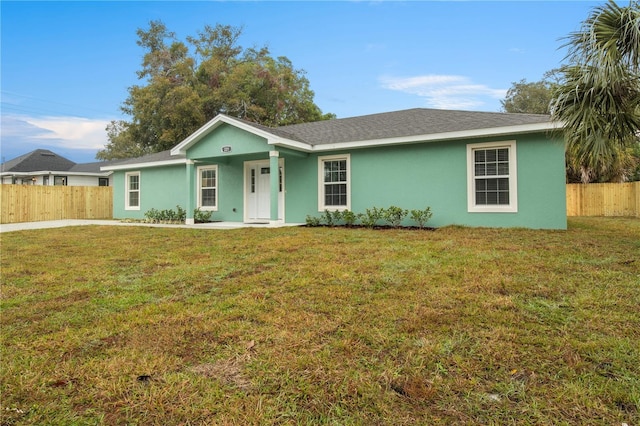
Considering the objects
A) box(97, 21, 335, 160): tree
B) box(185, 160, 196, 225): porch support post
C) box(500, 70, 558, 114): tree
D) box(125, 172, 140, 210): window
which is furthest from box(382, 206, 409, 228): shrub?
box(500, 70, 558, 114): tree

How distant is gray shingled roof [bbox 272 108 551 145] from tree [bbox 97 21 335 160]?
441 inches

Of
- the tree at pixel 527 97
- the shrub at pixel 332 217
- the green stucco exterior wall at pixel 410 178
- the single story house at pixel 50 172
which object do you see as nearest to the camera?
the green stucco exterior wall at pixel 410 178

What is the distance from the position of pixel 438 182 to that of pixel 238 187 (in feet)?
23.7

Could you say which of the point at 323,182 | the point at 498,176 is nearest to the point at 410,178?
the point at 498,176

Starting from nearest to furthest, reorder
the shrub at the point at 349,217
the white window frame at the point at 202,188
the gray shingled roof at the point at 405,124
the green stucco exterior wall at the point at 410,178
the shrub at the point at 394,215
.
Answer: the green stucco exterior wall at the point at 410,178 < the gray shingled roof at the point at 405,124 < the shrub at the point at 394,215 < the shrub at the point at 349,217 < the white window frame at the point at 202,188

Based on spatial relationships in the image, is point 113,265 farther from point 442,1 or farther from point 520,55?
point 520,55

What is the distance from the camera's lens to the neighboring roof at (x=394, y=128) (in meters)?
8.95

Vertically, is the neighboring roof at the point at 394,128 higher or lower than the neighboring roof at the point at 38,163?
lower

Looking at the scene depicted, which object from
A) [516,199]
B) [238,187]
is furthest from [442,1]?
[238,187]

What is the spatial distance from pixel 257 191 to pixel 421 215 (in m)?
6.07

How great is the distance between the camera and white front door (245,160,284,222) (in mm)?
12852

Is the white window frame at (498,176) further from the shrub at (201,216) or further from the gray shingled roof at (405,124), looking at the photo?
the shrub at (201,216)

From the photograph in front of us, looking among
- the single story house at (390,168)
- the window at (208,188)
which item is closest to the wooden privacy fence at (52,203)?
the single story house at (390,168)

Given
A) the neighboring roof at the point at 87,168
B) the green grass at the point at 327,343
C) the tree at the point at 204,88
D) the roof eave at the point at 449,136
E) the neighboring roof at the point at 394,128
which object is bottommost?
the green grass at the point at 327,343
